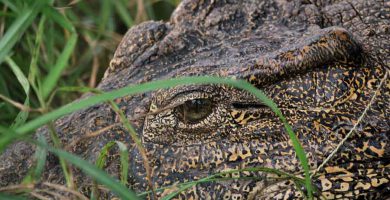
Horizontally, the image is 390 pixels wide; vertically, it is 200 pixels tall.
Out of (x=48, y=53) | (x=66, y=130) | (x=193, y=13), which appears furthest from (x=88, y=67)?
(x=66, y=130)

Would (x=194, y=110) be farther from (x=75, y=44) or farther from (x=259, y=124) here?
(x=75, y=44)

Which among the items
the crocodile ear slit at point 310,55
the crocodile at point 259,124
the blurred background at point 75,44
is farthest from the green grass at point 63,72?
the crocodile ear slit at point 310,55

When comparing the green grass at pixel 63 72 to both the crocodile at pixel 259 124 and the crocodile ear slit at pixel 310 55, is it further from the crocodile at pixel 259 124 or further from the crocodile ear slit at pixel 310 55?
the crocodile ear slit at pixel 310 55

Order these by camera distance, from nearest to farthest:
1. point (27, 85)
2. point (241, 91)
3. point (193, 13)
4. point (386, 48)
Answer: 1. point (27, 85)
2. point (241, 91)
3. point (386, 48)
4. point (193, 13)

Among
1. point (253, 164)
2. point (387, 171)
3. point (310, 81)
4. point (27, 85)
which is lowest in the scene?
point (387, 171)

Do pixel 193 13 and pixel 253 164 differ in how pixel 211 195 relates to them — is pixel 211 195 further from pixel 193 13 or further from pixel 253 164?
pixel 193 13

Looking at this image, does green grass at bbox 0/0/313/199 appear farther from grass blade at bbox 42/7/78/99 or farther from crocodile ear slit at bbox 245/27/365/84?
crocodile ear slit at bbox 245/27/365/84

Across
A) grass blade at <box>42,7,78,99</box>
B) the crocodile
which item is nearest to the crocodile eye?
the crocodile
